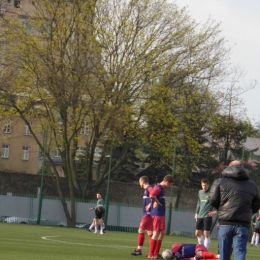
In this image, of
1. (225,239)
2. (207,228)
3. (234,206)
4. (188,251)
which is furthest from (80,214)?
(234,206)

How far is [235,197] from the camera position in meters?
9.10

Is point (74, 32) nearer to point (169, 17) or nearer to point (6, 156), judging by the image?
point (169, 17)

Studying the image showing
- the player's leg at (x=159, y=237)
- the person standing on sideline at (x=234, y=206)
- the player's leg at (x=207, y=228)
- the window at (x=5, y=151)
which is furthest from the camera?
the window at (x=5, y=151)

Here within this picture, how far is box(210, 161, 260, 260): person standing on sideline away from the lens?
9.02m

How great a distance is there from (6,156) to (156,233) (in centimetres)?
7211

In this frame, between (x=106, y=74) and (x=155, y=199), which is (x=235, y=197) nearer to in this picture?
(x=155, y=199)

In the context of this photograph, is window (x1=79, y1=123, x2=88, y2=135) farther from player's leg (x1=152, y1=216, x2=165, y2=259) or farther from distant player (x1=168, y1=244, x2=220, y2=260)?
distant player (x1=168, y1=244, x2=220, y2=260)

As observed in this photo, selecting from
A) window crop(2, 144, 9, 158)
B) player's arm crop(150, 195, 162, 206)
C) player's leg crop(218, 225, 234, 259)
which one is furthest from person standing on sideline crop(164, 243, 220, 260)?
window crop(2, 144, 9, 158)

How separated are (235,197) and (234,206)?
0.12 metres

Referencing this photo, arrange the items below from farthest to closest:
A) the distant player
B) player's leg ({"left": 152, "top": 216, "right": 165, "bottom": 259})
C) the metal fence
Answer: the metal fence
player's leg ({"left": 152, "top": 216, "right": 165, "bottom": 259})
the distant player

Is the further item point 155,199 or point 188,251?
point 155,199

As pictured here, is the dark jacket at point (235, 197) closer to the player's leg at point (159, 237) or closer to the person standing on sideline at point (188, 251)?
the person standing on sideline at point (188, 251)

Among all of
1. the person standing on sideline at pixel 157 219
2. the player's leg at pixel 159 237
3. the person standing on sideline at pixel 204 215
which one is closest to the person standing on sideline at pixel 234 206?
the person standing on sideline at pixel 157 219

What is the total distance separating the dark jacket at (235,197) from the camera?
9055mm
